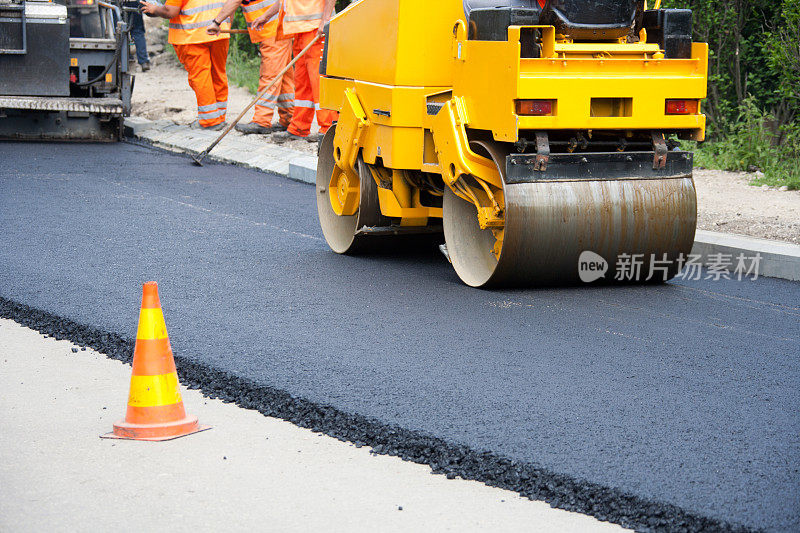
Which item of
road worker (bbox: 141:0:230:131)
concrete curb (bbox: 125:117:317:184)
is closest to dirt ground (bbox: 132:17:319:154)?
concrete curb (bbox: 125:117:317:184)

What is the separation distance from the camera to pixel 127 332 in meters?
5.31

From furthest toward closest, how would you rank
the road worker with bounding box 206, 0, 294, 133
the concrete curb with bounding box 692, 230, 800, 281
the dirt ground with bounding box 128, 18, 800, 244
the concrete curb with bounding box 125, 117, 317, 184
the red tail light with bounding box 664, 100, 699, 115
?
1. the road worker with bounding box 206, 0, 294, 133
2. the concrete curb with bounding box 125, 117, 317, 184
3. the dirt ground with bounding box 128, 18, 800, 244
4. the concrete curb with bounding box 692, 230, 800, 281
5. the red tail light with bounding box 664, 100, 699, 115

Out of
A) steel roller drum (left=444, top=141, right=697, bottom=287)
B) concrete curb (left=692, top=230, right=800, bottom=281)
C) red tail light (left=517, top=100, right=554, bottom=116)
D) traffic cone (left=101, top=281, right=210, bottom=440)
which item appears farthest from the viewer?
concrete curb (left=692, top=230, right=800, bottom=281)

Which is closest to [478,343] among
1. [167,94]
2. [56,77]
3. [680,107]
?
[680,107]

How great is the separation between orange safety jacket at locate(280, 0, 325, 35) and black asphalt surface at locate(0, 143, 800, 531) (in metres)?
4.24

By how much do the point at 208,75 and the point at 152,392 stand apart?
9.78m

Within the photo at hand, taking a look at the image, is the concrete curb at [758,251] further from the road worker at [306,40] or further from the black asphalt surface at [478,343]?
the road worker at [306,40]

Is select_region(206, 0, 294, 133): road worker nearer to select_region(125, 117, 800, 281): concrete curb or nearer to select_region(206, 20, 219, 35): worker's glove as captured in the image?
select_region(206, 20, 219, 35): worker's glove

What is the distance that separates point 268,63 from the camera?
13039 mm

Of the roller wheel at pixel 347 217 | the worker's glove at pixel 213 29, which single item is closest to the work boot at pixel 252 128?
the worker's glove at pixel 213 29

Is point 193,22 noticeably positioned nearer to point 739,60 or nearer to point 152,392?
point 739,60

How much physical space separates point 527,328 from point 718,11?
251 inches

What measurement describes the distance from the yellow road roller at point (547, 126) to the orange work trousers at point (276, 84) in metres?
6.43

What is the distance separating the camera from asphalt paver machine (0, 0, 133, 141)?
12398 millimetres
